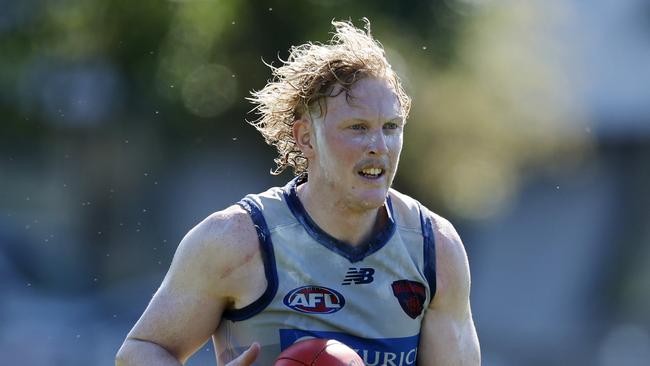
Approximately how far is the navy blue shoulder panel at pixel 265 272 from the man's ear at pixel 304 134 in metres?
0.32

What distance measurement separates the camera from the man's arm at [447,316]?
5426 mm

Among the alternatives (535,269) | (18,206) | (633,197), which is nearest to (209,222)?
(18,206)

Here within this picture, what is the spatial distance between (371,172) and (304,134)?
39 cm

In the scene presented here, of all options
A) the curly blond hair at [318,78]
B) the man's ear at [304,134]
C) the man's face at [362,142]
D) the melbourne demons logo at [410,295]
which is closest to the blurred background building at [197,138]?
the curly blond hair at [318,78]

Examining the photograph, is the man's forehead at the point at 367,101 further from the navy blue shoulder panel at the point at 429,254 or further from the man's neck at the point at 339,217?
the navy blue shoulder panel at the point at 429,254

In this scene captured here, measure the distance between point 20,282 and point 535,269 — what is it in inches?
316

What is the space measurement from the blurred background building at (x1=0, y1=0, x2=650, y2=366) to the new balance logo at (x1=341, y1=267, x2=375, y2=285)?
27.4ft

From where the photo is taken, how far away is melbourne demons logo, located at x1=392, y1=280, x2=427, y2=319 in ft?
17.5

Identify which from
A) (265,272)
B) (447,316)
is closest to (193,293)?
(265,272)

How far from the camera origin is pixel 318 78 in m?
5.40

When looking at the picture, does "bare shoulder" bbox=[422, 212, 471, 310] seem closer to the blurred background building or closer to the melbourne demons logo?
the melbourne demons logo

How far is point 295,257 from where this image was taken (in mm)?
5273

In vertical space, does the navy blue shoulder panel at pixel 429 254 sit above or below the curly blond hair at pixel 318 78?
below

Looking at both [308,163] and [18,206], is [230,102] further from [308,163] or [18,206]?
[308,163]
